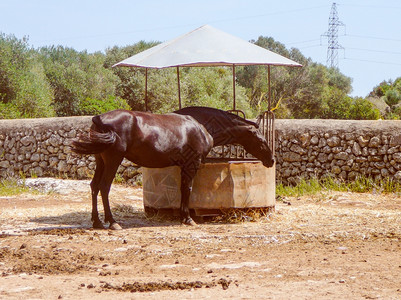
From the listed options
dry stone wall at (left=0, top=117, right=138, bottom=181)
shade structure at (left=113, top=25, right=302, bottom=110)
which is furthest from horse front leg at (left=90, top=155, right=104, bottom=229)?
dry stone wall at (left=0, top=117, right=138, bottom=181)

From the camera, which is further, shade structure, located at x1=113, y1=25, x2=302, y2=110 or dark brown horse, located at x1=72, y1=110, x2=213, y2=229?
shade structure, located at x1=113, y1=25, x2=302, y2=110

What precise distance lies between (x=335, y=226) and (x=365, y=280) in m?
3.03

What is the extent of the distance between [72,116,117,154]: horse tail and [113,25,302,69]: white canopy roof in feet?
5.53

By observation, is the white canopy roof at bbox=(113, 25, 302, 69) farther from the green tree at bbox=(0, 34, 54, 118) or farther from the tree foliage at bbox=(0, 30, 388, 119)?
the green tree at bbox=(0, 34, 54, 118)

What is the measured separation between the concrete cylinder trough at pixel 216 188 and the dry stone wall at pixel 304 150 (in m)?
3.56

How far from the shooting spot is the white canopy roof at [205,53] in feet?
31.7

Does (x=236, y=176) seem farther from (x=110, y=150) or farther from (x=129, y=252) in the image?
(x=129, y=252)

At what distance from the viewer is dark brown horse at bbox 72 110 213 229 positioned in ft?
27.4

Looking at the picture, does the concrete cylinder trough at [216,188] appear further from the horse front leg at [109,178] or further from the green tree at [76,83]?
the green tree at [76,83]

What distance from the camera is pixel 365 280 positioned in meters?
5.77

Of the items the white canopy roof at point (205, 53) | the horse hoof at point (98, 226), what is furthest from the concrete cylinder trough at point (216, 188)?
the white canopy roof at point (205, 53)

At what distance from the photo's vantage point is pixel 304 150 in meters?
13.1

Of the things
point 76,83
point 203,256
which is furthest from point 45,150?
point 76,83

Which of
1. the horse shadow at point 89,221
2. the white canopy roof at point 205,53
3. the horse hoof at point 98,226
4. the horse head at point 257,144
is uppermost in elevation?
the white canopy roof at point 205,53
